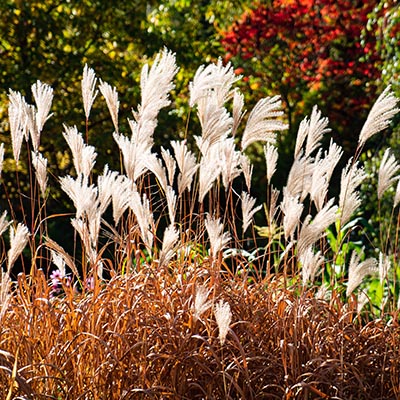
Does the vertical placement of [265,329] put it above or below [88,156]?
below

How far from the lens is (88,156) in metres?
3.14

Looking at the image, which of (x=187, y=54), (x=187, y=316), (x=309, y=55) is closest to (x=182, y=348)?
(x=187, y=316)

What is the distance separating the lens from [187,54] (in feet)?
32.0

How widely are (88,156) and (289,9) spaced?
26.3 ft

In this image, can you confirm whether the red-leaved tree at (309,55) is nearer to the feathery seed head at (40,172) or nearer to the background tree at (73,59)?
the background tree at (73,59)

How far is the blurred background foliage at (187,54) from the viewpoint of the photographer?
8.92m

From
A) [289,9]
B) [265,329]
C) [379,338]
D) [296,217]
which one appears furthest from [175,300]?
A: [289,9]

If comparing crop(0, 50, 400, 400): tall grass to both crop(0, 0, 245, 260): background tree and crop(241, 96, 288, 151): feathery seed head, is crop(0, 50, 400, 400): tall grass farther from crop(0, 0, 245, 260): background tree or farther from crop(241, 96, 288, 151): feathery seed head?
crop(0, 0, 245, 260): background tree

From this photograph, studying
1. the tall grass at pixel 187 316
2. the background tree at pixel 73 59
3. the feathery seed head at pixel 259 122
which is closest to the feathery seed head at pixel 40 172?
the tall grass at pixel 187 316

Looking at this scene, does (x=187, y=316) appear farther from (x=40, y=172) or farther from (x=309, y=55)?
(x=309, y=55)

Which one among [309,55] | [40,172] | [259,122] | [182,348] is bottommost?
[309,55]

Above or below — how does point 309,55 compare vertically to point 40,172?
below

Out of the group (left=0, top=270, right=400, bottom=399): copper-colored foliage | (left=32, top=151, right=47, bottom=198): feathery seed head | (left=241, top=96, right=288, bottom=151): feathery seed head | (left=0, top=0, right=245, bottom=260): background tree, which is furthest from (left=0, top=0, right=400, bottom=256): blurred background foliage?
(left=32, top=151, right=47, bottom=198): feathery seed head

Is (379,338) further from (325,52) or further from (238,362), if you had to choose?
(325,52)
